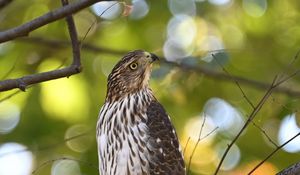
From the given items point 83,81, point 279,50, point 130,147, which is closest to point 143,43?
point 83,81

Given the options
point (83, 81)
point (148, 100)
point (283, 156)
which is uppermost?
point (83, 81)

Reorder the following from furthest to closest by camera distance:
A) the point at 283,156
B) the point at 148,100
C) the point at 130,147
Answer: the point at 283,156 → the point at 148,100 → the point at 130,147

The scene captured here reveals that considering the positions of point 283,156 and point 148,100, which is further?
point 283,156

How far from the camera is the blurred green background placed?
775 centimetres

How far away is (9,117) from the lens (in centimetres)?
795

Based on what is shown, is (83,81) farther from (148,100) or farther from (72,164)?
(148,100)

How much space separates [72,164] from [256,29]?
7.93 feet

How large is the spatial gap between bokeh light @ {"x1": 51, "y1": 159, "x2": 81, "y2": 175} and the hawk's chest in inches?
94.2

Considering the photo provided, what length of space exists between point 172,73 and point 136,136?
2.30 m

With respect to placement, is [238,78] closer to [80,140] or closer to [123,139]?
[80,140]

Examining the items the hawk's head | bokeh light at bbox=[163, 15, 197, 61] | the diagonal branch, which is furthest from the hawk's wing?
bokeh light at bbox=[163, 15, 197, 61]

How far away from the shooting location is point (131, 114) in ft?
18.0

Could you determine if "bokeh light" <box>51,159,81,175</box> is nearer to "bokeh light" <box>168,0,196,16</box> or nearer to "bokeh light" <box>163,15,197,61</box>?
"bokeh light" <box>163,15,197,61</box>

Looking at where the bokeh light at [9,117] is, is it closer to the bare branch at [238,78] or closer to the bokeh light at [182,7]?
the bare branch at [238,78]
